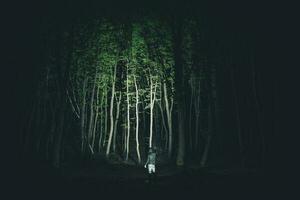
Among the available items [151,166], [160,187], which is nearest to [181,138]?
[151,166]

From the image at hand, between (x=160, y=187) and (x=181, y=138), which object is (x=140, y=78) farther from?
(x=160, y=187)

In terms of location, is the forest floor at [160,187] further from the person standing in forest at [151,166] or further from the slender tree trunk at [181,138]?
the slender tree trunk at [181,138]

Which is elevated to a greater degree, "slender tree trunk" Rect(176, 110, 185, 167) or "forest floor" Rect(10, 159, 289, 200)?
"slender tree trunk" Rect(176, 110, 185, 167)

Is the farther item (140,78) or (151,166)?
(140,78)

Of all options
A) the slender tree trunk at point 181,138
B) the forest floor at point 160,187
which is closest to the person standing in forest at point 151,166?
the forest floor at point 160,187

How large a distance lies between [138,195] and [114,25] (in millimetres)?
17881

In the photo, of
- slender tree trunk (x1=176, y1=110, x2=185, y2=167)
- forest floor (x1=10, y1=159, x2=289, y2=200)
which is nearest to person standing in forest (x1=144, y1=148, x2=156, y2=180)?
forest floor (x1=10, y1=159, x2=289, y2=200)

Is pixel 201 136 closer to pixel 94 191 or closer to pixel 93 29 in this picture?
pixel 93 29

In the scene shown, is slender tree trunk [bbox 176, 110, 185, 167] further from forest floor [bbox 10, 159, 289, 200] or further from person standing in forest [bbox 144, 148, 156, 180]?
person standing in forest [bbox 144, 148, 156, 180]

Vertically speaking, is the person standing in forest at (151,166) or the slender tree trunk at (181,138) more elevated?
the slender tree trunk at (181,138)

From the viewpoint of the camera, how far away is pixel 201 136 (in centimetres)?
4081

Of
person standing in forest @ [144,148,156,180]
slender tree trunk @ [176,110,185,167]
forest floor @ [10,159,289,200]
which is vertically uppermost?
slender tree trunk @ [176,110,185,167]

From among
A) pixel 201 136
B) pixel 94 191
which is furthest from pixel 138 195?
pixel 201 136

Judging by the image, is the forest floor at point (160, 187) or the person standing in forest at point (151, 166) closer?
the forest floor at point (160, 187)
